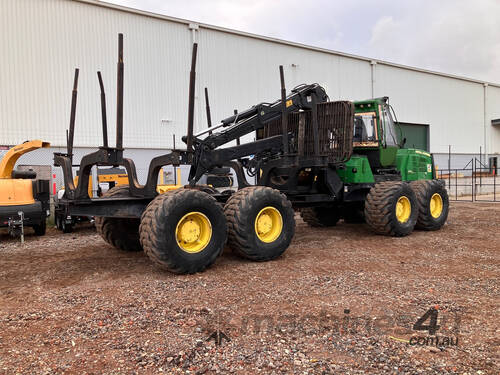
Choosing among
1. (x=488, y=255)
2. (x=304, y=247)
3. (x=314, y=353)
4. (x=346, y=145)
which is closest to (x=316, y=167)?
(x=346, y=145)

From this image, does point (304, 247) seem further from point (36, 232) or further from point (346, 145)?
point (36, 232)

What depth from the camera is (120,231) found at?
7.07 metres

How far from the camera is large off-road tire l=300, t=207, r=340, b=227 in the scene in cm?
1033

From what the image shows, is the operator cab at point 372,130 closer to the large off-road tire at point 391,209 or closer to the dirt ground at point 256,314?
the large off-road tire at point 391,209

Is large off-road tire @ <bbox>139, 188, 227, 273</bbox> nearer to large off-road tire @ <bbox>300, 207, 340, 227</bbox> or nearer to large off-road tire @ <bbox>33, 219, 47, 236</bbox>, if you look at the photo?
→ large off-road tire @ <bbox>300, 207, 340, 227</bbox>

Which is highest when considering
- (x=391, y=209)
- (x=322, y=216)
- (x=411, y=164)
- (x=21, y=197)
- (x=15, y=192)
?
(x=411, y=164)

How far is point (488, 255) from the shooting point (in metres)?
6.75

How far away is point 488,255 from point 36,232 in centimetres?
965

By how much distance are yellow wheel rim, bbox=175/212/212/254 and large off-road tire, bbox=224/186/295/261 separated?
469mm

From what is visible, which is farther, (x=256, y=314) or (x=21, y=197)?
(x=21, y=197)

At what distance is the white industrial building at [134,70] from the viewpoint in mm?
15789

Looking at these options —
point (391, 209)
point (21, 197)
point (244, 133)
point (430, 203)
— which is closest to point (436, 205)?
point (430, 203)

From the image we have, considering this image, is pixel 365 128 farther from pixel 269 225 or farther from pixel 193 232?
pixel 193 232

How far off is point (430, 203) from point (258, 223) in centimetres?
507
